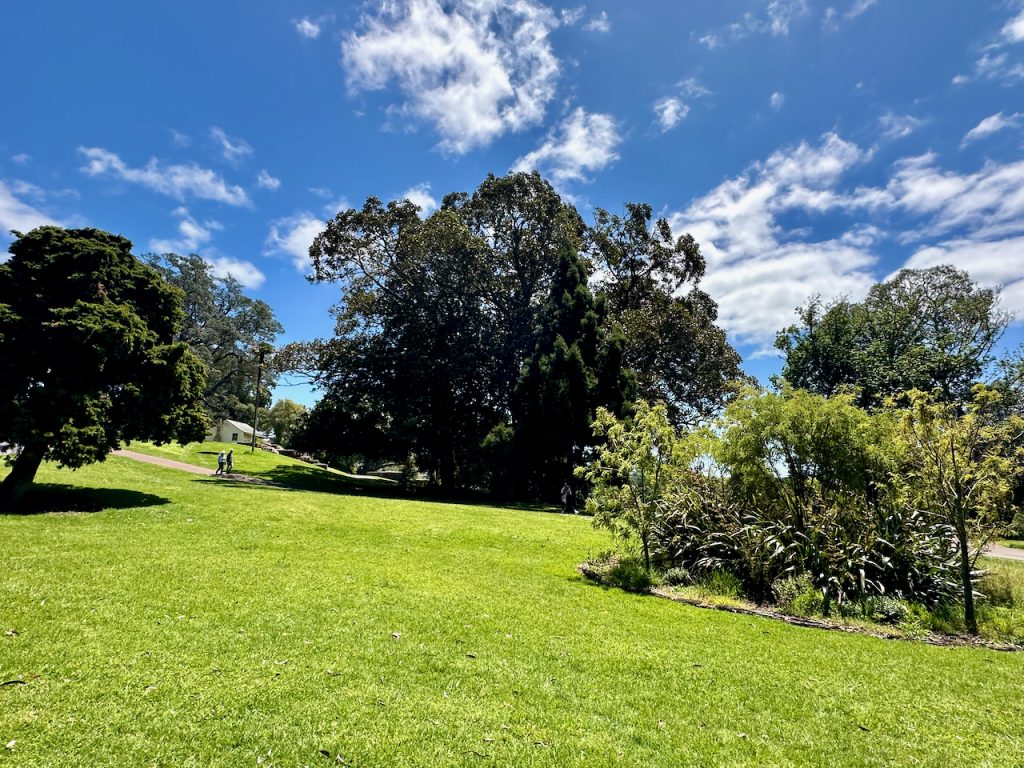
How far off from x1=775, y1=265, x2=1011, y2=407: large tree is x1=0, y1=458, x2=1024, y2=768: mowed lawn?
24028 mm

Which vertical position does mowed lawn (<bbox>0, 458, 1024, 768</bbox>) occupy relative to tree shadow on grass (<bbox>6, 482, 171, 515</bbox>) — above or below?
below

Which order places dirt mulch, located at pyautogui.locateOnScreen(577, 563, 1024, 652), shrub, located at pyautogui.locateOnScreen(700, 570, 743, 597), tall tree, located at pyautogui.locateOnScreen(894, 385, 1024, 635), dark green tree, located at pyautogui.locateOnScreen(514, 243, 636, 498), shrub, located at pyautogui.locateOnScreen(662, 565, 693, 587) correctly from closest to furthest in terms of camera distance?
dirt mulch, located at pyautogui.locateOnScreen(577, 563, 1024, 652), tall tree, located at pyautogui.locateOnScreen(894, 385, 1024, 635), shrub, located at pyautogui.locateOnScreen(700, 570, 743, 597), shrub, located at pyautogui.locateOnScreen(662, 565, 693, 587), dark green tree, located at pyautogui.locateOnScreen(514, 243, 636, 498)

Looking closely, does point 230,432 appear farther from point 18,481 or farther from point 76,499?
point 18,481

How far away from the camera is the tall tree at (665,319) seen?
3014cm

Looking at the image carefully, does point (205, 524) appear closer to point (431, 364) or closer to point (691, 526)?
point (691, 526)

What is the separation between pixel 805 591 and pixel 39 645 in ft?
33.4

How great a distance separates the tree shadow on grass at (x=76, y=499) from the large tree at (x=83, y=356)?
0.51 metres

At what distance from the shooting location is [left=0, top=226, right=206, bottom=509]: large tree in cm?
1098

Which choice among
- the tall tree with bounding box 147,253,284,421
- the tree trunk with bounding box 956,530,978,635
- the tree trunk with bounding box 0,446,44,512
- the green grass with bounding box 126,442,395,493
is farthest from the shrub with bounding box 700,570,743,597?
the tall tree with bounding box 147,253,284,421

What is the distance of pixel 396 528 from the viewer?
535 inches

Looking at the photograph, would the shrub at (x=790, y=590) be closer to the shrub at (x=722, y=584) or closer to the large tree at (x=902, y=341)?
the shrub at (x=722, y=584)

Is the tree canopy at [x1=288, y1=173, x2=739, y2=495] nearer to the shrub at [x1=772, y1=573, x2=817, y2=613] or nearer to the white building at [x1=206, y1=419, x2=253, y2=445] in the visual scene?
the shrub at [x1=772, y1=573, x2=817, y2=613]

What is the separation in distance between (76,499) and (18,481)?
1.31m

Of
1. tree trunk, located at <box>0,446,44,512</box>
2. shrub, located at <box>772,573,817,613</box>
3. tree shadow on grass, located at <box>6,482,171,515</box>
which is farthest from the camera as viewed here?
tree shadow on grass, located at <box>6,482,171,515</box>
